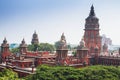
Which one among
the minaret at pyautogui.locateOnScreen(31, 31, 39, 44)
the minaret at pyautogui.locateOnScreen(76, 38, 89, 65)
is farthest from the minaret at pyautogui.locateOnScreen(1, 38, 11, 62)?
the minaret at pyautogui.locateOnScreen(31, 31, 39, 44)

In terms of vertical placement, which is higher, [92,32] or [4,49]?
[92,32]

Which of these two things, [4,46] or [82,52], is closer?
[82,52]

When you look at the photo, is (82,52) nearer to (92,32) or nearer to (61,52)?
(61,52)

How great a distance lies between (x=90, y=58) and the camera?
61156 mm

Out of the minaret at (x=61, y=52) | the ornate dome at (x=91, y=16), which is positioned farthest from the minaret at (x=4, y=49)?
the ornate dome at (x=91, y=16)

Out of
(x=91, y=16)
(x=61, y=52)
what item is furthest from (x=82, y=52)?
(x=91, y=16)

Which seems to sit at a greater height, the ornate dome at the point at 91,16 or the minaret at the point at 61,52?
the ornate dome at the point at 91,16

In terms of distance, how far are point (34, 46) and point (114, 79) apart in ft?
155

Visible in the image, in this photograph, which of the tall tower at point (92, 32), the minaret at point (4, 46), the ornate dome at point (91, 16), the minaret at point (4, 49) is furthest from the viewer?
the ornate dome at point (91, 16)

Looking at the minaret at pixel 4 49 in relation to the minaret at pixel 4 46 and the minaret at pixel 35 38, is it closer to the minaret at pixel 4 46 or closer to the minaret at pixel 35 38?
the minaret at pixel 4 46

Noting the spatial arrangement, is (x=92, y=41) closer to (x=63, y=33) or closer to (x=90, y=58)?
(x=90, y=58)

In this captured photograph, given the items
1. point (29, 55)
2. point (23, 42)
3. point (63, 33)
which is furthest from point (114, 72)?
point (23, 42)

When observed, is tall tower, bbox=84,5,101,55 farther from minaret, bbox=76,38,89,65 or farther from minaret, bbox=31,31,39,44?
minaret, bbox=31,31,39,44

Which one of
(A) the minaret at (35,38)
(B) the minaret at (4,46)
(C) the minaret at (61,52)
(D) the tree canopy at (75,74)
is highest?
(A) the minaret at (35,38)
